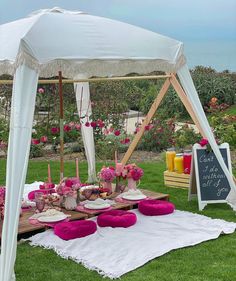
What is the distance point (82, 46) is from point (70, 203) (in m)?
2.00

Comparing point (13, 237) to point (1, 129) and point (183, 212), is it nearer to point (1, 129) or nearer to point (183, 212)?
point (183, 212)

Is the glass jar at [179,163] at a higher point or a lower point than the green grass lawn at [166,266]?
higher

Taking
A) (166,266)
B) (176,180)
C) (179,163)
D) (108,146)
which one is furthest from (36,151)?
(166,266)

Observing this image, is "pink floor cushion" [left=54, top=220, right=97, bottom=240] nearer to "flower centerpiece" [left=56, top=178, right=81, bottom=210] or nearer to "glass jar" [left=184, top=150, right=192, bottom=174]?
"flower centerpiece" [left=56, top=178, right=81, bottom=210]

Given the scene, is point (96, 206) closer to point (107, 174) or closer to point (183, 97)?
point (107, 174)

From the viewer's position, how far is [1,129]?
11.5 metres

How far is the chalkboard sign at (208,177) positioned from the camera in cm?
674

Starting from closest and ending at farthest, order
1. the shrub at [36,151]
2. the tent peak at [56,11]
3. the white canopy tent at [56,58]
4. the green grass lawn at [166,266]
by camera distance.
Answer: the white canopy tent at [56,58] < the green grass lawn at [166,266] < the tent peak at [56,11] < the shrub at [36,151]

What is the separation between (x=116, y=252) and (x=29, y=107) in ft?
5.58

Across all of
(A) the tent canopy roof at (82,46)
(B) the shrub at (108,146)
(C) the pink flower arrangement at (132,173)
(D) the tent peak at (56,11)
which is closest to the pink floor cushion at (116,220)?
(C) the pink flower arrangement at (132,173)

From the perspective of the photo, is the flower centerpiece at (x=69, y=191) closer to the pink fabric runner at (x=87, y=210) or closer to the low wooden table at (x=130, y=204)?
the pink fabric runner at (x=87, y=210)

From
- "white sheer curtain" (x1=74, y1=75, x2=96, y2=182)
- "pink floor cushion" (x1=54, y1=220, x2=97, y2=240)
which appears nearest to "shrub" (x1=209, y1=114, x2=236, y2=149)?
"white sheer curtain" (x1=74, y1=75, x2=96, y2=182)

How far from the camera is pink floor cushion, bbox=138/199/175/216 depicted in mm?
6270

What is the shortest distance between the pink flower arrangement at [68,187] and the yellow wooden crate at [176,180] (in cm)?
231
